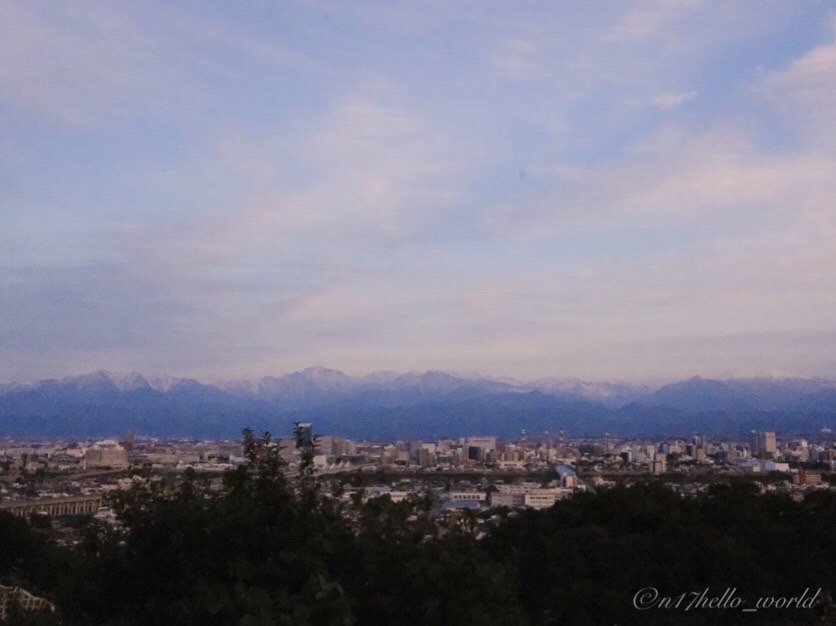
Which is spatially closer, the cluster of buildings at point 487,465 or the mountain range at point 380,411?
the cluster of buildings at point 487,465

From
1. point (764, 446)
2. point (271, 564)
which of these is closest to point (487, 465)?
point (764, 446)

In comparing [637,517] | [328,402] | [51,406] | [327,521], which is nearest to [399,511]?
[327,521]

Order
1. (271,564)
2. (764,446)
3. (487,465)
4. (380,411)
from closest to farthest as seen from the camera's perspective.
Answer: (271,564) < (487,465) < (764,446) < (380,411)

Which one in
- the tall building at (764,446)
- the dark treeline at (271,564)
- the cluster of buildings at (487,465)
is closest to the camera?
the dark treeline at (271,564)

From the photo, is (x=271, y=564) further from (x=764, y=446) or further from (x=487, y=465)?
(x=764, y=446)

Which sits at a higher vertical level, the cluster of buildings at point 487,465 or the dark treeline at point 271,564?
the dark treeline at point 271,564

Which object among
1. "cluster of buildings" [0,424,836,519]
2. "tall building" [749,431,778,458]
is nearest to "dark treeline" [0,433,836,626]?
"cluster of buildings" [0,424,836,519]

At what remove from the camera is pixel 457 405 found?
84.7m

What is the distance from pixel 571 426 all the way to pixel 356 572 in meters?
72.0

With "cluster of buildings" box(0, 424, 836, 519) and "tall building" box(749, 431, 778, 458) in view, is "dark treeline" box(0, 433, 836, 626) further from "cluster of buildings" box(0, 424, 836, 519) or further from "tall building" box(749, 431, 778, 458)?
"tall building" box(749, 431, 778, 458)

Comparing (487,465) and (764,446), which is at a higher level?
(764,446)

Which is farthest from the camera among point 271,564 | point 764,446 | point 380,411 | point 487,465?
point 380,411

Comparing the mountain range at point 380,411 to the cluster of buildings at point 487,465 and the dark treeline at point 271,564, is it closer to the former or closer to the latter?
the cluster of buildings at point 487,465

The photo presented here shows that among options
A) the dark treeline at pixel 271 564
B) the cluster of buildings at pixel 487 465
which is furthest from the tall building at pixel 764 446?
the dark treeline at pixel 271 564
